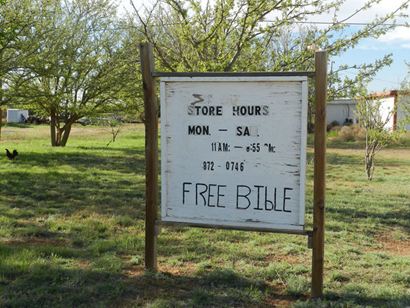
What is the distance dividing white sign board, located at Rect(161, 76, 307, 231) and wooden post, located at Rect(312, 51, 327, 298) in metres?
0.11

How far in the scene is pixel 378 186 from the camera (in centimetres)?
1212

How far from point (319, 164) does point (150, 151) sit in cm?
152

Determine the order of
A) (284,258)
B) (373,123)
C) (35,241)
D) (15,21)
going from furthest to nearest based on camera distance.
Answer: (373,123) → (15,21) → (35,241) → (284,258)

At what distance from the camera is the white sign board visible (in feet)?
13.7

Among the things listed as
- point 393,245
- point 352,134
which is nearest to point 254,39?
point 393,245

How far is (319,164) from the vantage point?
13.4 ft

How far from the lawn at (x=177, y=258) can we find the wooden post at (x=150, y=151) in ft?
0.85

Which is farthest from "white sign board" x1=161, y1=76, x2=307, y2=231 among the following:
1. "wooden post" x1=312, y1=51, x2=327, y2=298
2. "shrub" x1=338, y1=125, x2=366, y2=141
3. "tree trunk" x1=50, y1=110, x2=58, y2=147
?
"shrub" x1=338, y1=125, x2=366, y2=141

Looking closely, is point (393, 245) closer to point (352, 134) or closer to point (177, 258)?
point (177, 258)

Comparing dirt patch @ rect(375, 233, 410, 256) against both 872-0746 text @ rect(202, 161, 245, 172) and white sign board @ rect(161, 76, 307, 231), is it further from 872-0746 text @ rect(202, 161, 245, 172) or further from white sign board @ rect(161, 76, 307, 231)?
872-0746 text @ rect(202, 161, 245, 172)

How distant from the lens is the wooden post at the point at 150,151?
4598 millimetres

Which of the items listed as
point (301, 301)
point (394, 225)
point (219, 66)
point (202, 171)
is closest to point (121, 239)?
point (202, 171)

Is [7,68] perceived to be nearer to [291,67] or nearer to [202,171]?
[291,67]

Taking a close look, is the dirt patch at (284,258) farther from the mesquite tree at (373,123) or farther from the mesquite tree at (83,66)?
the mesquite tree at (83,66)
